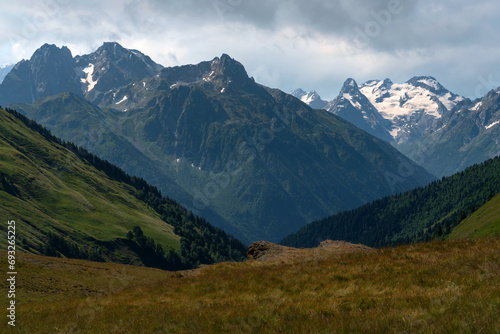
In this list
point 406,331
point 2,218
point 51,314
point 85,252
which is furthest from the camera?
point 85,252

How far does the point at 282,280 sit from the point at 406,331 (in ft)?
38.4

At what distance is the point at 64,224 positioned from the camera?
6875 inches

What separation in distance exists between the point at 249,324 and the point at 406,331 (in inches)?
246

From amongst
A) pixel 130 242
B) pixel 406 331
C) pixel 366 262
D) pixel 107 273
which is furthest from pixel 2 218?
pixel 406 331

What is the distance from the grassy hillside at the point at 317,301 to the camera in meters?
13.7

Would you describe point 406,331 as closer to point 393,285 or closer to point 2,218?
point 393,285

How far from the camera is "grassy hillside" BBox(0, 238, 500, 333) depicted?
13.7 m

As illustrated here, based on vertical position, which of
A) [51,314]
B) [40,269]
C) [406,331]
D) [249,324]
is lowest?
[40,269]

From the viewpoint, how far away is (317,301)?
18125 millimetres

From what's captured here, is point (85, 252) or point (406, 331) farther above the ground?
point (406, 331)

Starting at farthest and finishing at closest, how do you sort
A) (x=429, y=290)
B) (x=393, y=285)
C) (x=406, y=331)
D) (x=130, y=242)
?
(x=130, y=242)
(x=393, y=285)
(x=429, y=290)
(x=406, y=331)

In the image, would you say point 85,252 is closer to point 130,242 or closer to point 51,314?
→ point 130,242

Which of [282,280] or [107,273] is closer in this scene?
[282,280]

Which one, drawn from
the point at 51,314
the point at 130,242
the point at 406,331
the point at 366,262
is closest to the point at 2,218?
the point at 130,242
